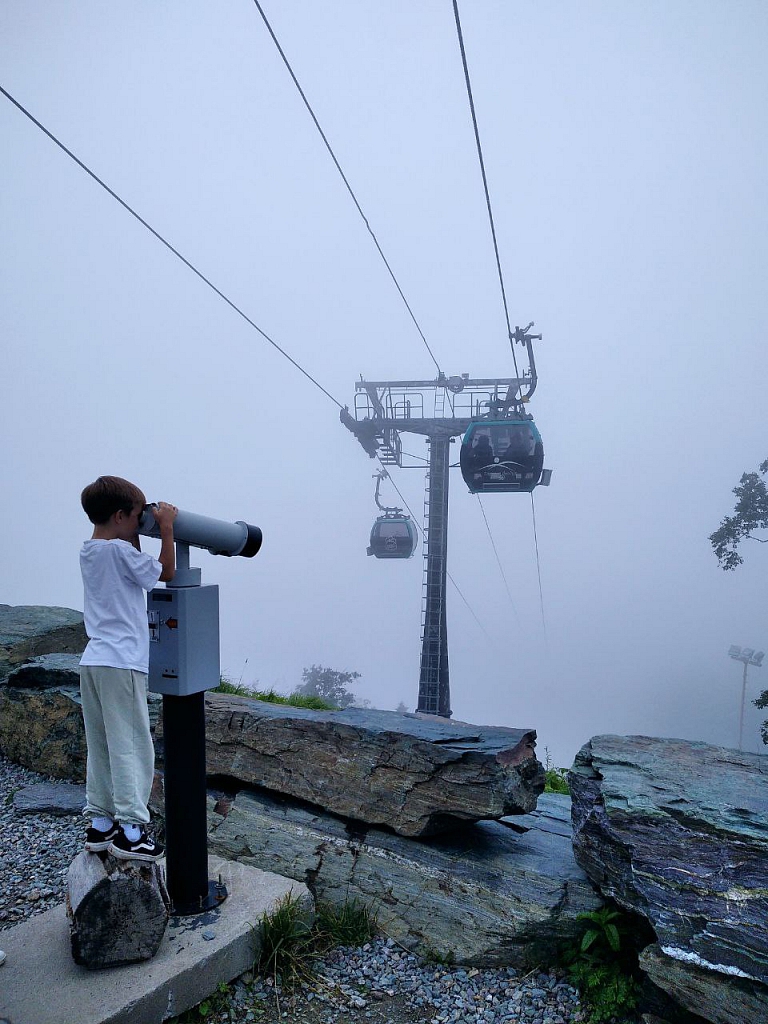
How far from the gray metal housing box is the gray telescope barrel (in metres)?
0.25

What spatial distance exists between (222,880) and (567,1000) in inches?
79.5

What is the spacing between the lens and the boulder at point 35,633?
766 cm

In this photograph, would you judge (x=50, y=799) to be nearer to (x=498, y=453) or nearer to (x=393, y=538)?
(x=498, y=453)

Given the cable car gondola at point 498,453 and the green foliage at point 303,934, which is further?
the cable car gondola at point 498,453

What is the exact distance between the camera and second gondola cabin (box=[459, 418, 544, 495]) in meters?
14.7

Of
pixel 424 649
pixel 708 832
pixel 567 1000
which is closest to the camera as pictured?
pixel 708 832

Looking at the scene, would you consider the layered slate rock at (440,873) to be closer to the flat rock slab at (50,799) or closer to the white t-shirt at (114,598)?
the flat rock slab at (50,799)

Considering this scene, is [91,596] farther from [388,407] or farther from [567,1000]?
[388,407]

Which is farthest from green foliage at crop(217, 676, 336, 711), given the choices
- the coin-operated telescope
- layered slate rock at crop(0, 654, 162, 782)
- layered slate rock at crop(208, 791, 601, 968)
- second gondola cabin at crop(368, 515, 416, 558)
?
second gondola cabin at crop(368, 515, 416, 558)

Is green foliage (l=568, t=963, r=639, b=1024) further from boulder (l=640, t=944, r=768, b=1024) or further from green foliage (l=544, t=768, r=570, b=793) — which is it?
green foliage (l=544, t=768, r=570, b=793)

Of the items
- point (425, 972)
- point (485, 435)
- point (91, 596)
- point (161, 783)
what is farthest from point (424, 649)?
point (91, 596)

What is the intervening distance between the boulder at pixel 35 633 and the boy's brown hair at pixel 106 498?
5273 mm

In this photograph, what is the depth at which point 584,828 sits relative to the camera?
3734mm

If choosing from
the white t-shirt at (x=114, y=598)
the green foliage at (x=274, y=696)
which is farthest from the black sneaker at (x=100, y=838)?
the green foliage at (x=274, y=696)
